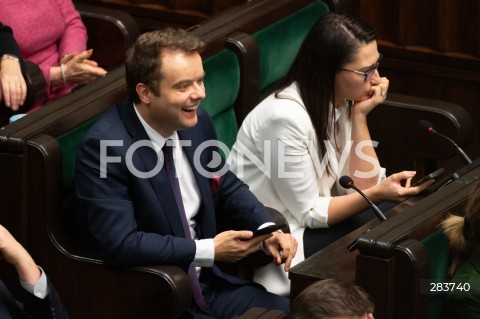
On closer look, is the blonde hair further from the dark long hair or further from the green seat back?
the green seat back

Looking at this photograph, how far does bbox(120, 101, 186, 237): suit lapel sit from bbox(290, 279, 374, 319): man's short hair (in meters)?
0.61

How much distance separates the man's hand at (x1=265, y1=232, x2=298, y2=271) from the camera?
8.84 feet

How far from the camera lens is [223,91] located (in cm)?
314

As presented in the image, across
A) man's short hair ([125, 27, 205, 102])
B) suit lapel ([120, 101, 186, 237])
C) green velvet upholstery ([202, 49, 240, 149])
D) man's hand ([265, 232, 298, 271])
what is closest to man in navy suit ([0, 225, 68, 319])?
suit lapel ([120, 101, 186, 237])

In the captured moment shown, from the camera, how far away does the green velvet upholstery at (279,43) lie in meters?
3.34

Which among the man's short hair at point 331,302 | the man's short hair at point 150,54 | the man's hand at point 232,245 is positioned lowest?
the man's hand at point 232,245

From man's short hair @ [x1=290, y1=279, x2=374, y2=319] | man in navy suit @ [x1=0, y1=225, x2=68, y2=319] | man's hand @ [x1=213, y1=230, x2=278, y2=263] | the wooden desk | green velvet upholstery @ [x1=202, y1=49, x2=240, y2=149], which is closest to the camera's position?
man's short hair @ [x1=290, y1=279, x2=374, y2=319]

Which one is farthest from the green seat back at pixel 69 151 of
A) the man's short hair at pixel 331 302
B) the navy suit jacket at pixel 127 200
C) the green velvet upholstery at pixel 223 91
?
the man's short hair at pixel 331 302

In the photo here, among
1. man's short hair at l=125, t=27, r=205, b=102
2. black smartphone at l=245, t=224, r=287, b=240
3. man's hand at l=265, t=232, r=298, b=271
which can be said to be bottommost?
man's hand at l=265, t=232, r=298, b=271

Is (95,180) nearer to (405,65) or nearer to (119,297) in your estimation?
(119,297)

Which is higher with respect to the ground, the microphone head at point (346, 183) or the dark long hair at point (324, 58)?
the dark long hair at point (324, 58)

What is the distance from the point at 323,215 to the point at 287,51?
2.22 ft

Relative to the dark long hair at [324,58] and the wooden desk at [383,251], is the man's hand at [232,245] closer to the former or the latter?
the wooden desk at [383,251]

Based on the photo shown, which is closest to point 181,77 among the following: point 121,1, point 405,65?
point 405,65
